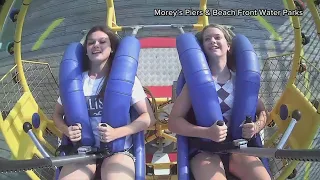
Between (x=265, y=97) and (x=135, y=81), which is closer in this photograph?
→ (x=135, y=81)

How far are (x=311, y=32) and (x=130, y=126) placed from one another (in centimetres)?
260

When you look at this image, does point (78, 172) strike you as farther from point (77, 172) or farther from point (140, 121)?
point (140, 121)

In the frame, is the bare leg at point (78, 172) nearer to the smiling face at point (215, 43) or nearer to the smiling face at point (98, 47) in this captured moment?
the smiling face at point (98, 47)

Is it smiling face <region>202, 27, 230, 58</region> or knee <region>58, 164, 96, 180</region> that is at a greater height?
smiling face <region>202, 27, 230, 58</region>

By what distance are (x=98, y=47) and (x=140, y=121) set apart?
1.34 ft

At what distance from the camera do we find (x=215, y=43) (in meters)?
2.02

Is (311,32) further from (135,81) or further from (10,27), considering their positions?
(10,27)

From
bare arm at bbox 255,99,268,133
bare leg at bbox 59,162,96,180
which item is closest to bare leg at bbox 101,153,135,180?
bare leg at bbox 59,162,96,180

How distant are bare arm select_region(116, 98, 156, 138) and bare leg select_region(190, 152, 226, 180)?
269 mm

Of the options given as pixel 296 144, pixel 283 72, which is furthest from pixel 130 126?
pixel 283 72

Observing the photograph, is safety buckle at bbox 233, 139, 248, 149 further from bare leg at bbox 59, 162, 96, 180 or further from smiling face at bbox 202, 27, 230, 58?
bare leg at bbox 59, 162, 96, 180

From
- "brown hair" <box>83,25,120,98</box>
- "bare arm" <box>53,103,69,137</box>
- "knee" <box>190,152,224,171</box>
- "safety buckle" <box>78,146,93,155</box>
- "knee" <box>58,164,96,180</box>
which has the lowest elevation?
"knee" <box>58,164,96,180</box>

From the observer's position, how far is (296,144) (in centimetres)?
225

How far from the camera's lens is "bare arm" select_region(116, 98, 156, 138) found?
1.92 m
